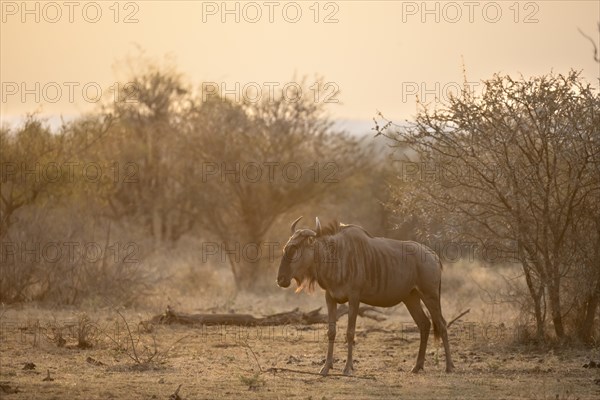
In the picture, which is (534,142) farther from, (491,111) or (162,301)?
(162,301)

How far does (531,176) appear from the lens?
1541 centimetres

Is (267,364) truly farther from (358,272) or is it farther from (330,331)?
(358,272)

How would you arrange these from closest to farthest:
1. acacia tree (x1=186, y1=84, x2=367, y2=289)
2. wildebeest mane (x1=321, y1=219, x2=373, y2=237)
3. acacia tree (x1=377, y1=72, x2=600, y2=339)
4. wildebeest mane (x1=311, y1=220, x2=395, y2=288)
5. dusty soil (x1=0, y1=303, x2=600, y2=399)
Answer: dusty soil (x1=0, y1=303, x2=600, y2=399) < wildebeest mane (x1=311, y1=220, x2=395, y2=288) < wildebeest mane (x1=321, y1=219, x2=373, y2=237) < acacia tree (x1=377, y1=72, x2=600, y2=339) < acacia tree (x1=186, y1=84, x2=367, y2=289)

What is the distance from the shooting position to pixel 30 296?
70.3 feet

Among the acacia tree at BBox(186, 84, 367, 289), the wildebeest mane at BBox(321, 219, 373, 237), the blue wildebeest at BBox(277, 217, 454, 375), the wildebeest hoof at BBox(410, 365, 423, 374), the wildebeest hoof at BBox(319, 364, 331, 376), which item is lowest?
the wildebeest hoof at BBox(410, 365, 423, 374)

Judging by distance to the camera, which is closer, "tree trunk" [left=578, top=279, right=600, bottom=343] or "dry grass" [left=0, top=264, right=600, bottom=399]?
"dry grass" [left=0, top=264, right=600, bottom=399]

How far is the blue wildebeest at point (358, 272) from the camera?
13703 mm

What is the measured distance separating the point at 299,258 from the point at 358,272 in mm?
831

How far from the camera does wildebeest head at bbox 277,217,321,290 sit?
1355 cm

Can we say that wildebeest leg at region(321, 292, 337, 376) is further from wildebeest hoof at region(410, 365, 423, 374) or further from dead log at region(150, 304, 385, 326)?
dead log at region(150, 304, 385, 326)

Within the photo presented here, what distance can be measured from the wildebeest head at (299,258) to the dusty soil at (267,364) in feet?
3.63

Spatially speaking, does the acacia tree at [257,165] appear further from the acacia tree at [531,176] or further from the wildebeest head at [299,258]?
the wildebeest head at [299,258]

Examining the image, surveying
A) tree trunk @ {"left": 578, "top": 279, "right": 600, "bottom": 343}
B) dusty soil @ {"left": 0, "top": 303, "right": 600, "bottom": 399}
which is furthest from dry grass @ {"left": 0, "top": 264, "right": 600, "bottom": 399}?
tree trunk @ {"left": 578, "top": 279, "right": 600, "bottom": 343}

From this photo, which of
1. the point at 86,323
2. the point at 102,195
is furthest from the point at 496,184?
the point at 102,195
